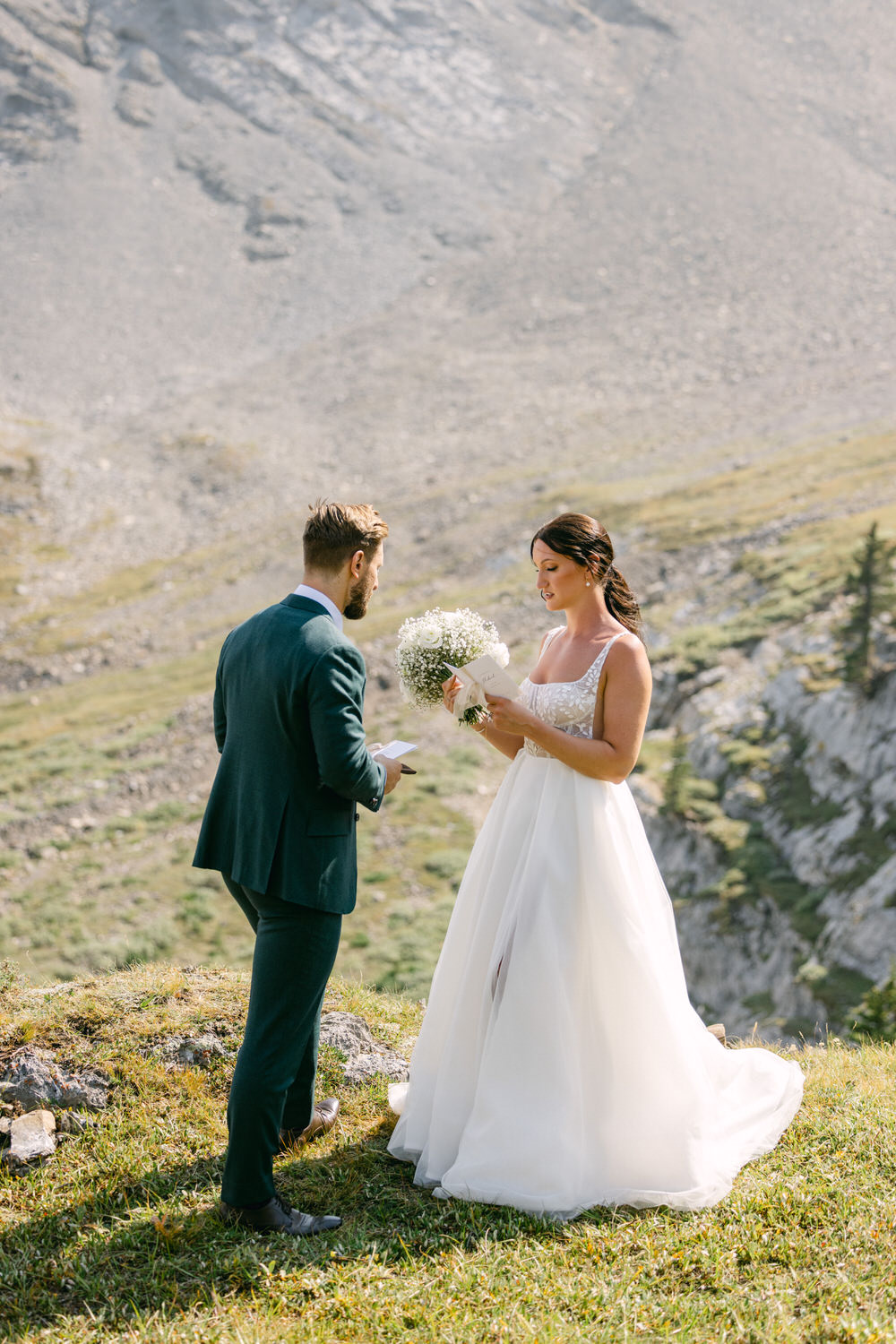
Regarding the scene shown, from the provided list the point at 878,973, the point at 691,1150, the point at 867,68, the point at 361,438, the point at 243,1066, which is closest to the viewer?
the point at 243,1066

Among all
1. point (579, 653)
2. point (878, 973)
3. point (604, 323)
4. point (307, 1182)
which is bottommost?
point (604, 323)

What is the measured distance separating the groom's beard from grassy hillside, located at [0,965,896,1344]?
2.85 metres

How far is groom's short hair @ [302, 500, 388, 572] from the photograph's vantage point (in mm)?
4473

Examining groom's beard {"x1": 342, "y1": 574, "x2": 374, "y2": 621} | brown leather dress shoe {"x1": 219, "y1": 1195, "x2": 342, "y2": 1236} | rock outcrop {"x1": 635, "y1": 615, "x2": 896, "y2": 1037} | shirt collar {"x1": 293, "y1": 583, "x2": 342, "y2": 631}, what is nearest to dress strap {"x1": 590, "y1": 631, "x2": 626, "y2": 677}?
groom's beard {"x1": 342, "y1": 574, "x2": 374, "y2": 621}

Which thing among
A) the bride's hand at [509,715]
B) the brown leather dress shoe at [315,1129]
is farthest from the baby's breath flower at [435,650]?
the brown leather dress shoe at [315,1129]

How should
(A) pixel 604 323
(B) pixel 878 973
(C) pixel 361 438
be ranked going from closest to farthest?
(B) pixel 878 973 → (C) pixel 361 438 → (A) pixel 604 323

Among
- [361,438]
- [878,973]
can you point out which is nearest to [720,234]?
[361,438]

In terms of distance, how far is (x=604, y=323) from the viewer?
238 feet

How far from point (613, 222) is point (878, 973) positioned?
83.3 metres

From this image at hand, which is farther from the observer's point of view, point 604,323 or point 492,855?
point 604,323

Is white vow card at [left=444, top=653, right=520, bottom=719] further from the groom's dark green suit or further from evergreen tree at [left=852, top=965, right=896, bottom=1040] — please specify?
evergreen tree at [left=852, top=965, right=896, bottom=1040]

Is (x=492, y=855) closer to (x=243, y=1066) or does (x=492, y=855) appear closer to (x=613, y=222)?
(x=243, y=1066)

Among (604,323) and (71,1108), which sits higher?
(71,1108)

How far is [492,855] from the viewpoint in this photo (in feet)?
17.2
